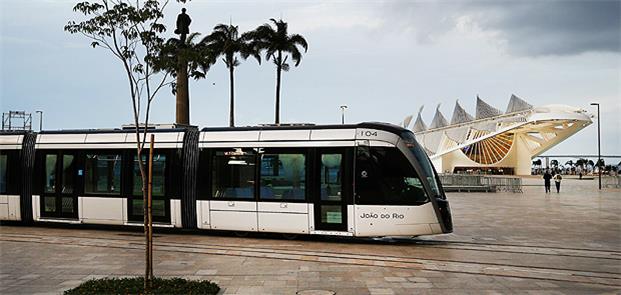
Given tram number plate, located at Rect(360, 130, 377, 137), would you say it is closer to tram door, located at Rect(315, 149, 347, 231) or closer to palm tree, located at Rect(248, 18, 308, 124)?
tram door, located at Rect(315, 149, 347, 231)

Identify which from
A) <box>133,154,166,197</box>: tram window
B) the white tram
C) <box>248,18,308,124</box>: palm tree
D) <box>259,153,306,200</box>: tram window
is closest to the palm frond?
<box>248,18,308,124</box>: palm tree

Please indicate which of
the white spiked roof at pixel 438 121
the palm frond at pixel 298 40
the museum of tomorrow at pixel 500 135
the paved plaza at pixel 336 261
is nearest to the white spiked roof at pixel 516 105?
the museum of tomorrow at pixel 500 135

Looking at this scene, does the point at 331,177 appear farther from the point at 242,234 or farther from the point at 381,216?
the point at 242,234

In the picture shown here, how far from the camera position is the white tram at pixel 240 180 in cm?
1416

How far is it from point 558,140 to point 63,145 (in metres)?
111

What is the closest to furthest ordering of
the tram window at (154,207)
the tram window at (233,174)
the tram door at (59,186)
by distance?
1. the tram window at (233,174)
2. the tram window at (154,207)
3. the tram door at (59,186)

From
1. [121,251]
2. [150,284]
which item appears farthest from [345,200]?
[150,284]

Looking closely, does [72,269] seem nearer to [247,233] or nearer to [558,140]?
[247,233]

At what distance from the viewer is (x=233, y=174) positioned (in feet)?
51.3

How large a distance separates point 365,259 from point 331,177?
2820 mm

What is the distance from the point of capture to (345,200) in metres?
14.3

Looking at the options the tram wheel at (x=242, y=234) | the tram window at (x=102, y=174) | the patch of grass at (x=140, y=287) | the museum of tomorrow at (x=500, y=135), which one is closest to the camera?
the patch of grass at (x=140, y=287)

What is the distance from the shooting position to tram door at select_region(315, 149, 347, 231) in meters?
14.4

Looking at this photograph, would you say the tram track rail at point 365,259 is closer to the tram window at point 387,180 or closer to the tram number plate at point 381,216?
the tram number plate at point 381,216
